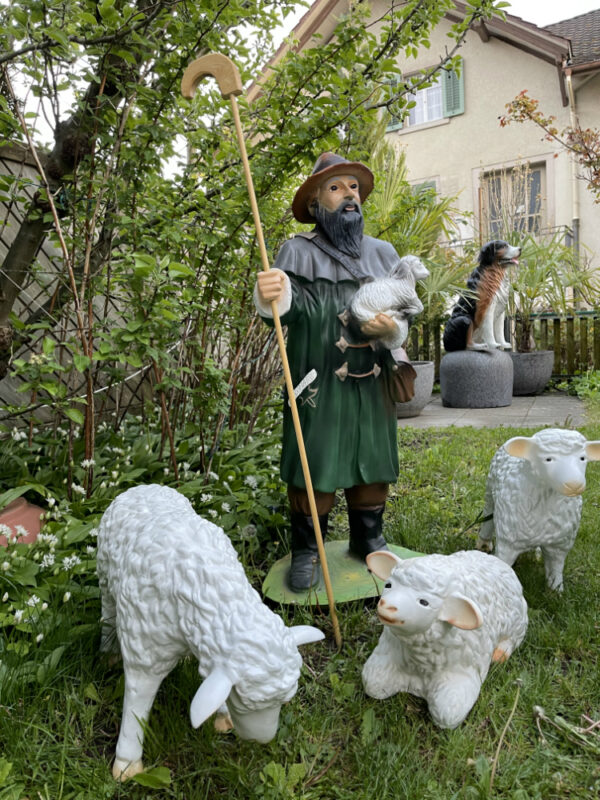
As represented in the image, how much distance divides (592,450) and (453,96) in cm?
1200

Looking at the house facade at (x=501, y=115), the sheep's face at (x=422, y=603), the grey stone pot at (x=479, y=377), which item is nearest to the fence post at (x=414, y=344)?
the grey stone pot at (x=479, y=377)

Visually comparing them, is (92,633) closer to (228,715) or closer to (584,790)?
(228,715)

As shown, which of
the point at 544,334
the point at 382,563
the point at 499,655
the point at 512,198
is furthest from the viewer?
the point at 512,198

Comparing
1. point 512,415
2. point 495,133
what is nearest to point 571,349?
point 512,415

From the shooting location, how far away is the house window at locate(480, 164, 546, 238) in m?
9.30

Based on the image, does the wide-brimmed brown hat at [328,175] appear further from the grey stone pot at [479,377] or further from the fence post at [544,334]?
the fence post at [544,334]

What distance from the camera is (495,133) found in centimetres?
A: 1161

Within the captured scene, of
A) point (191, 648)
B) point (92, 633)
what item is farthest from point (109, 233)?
point (191, 648)

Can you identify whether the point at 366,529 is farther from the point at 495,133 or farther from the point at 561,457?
the point at 495,133

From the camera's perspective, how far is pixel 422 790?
4.73ft

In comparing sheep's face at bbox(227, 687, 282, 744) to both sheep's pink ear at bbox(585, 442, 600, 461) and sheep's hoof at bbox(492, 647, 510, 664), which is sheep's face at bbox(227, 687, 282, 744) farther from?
sheep's pink ear at bbox(585, 442, 600, 461)

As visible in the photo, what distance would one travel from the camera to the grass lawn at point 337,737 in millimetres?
1466

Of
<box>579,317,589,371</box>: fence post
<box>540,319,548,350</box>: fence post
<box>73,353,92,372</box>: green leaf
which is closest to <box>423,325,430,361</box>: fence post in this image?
<box>540,319,548,350</box>: fence post

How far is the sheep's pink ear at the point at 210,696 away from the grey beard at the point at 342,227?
1644 millimetres
